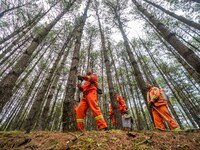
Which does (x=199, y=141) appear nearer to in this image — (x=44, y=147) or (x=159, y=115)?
(x=44, y=147)

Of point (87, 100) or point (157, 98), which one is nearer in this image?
point (87, 100)

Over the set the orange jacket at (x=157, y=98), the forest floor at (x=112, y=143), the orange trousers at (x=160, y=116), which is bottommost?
the forest floor at (x=112, y=143)

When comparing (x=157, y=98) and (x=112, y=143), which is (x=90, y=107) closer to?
(x=112, y=143)

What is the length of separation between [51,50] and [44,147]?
1384 centimetres

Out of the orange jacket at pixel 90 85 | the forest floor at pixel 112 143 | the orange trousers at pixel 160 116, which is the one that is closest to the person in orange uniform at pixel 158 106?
the orange trousers at pixel 160 116

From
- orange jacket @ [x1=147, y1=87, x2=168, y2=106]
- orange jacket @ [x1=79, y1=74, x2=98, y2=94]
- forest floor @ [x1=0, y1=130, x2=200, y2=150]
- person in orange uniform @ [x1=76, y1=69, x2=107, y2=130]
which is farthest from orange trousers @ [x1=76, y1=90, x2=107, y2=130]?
orange jacket @ [x1=147, y1=87, x2=168, y2=106]

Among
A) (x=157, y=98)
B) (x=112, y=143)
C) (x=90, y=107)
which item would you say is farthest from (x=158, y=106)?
(x=112, y=143)

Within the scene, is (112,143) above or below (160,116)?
below

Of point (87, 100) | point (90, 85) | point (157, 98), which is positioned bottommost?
point (87, 100)

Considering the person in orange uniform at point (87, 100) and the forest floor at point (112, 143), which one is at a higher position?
the person in orange uniform at point (87, 100)

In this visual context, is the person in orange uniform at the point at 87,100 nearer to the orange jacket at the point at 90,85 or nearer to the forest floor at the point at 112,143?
the orange jacket at the point at 90,85

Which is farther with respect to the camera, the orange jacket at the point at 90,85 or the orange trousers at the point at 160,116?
the orange trousers at the point at 160,116

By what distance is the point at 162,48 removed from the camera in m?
14.5

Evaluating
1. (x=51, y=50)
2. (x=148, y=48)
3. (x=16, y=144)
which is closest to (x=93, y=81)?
(x=16, y=144)
